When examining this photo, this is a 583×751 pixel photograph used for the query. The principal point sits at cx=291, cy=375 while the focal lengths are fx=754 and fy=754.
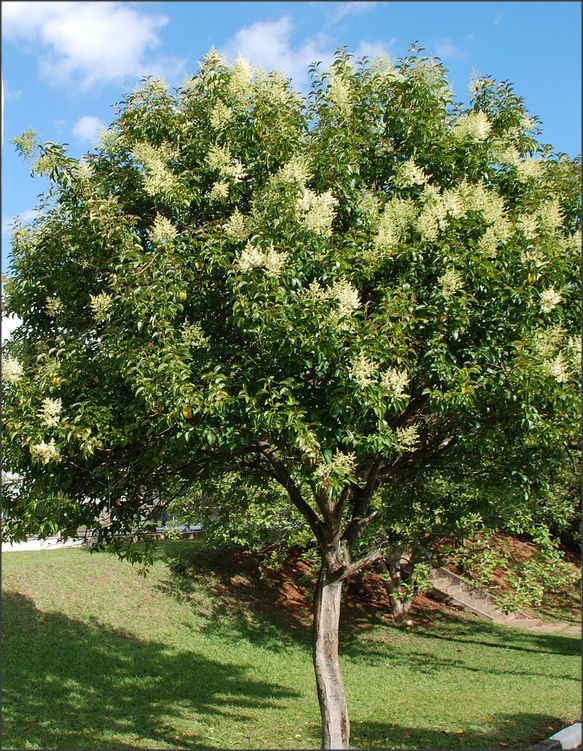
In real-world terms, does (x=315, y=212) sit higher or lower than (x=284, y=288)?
higher

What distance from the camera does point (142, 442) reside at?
6.19 m

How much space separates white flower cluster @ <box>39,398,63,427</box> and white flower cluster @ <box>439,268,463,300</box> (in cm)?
292

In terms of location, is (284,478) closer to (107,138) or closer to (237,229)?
(237,229)

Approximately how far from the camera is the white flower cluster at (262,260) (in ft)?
17.2

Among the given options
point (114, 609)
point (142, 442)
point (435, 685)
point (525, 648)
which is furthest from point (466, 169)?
point (525, 648)

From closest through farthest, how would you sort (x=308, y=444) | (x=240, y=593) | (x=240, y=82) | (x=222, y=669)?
1. (x=308, y=444)
2. (x=240, y=82)
3. (x=222, y=669)
4. (x=240, y=593)

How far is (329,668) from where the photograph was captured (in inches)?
288

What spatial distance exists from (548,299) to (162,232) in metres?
2.98

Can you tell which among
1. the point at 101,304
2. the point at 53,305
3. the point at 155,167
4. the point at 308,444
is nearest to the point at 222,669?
the point at 53,305

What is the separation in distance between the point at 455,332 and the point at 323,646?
3580 millimetres

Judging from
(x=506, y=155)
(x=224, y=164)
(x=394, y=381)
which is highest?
(x=506, y=155)

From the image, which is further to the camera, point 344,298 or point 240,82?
point 240,82

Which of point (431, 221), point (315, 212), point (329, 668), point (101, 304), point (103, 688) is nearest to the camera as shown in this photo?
point (315, 212)

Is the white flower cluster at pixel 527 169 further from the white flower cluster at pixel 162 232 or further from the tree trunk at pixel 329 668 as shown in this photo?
the tree trunk at pixel 329 668
